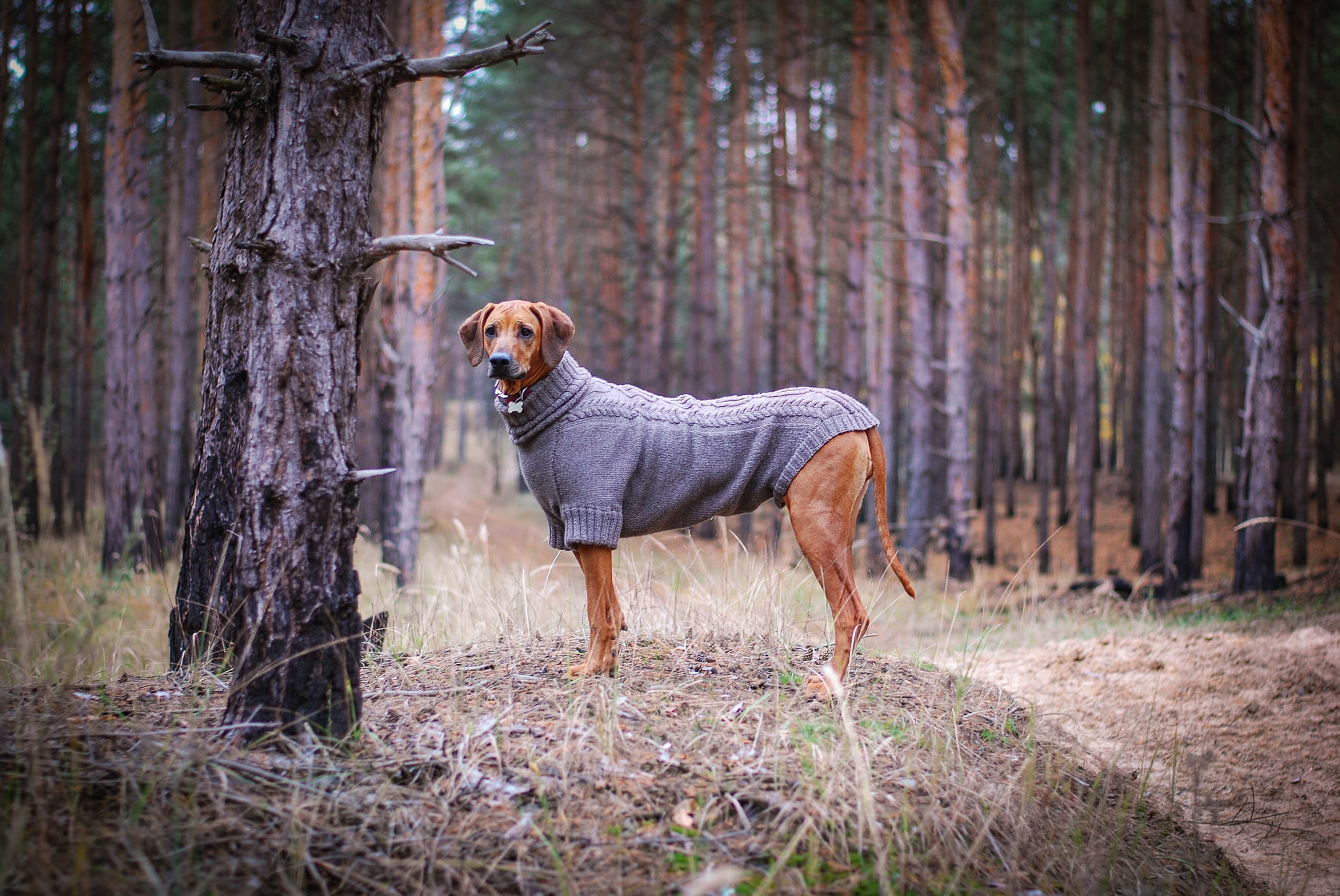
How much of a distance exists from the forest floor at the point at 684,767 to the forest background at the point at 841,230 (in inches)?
44.0

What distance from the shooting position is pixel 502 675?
3.72m

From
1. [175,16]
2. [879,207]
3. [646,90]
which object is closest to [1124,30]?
[879,207]

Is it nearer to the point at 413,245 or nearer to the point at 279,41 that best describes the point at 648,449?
the point at 413,245

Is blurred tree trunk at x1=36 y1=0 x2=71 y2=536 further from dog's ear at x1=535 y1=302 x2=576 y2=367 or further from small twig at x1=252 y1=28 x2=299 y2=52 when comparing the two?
small twig at x1=252 y1=28 x2=299 y2=52

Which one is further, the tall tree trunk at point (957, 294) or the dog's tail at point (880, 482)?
the tall tree trunk at point (957, 294)

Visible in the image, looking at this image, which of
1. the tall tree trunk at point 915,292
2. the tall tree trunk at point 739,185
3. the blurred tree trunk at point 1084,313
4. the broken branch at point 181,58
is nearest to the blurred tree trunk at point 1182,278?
the blurred tree trunk at point 1084,313

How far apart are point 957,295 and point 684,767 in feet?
28.6

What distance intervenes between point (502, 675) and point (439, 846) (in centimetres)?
139

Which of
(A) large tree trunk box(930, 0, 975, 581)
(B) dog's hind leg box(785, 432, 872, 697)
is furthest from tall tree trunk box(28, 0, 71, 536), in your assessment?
(A) large tree trunk box(930, 0, 975, 581)

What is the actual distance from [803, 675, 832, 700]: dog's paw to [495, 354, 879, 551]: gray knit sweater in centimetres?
85

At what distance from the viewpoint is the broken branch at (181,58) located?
2562 mm

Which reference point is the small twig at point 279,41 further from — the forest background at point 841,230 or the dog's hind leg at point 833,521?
the dog's hind leg at point 833,521

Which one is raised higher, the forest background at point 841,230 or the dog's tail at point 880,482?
the forest background at point 841,230

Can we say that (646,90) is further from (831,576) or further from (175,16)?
(831,576)
